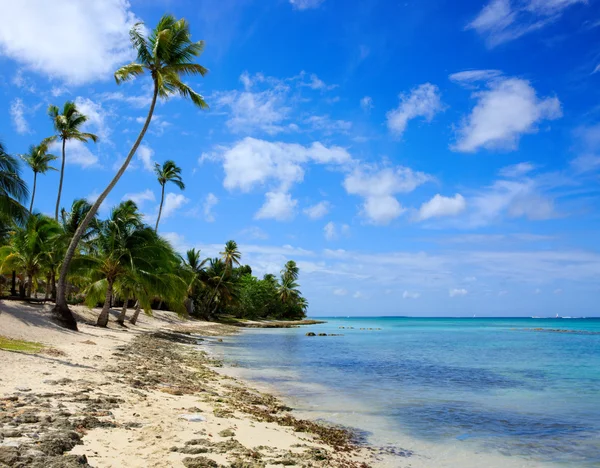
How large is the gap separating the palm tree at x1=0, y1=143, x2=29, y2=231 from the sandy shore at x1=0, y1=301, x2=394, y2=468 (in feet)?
21.4

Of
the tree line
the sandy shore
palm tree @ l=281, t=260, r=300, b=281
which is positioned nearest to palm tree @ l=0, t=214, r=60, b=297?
the tree line

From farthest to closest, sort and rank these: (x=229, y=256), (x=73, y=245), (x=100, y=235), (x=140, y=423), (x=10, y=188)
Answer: (x=229, y=256) < (x=100, y=235) < (x=73, y=245) < (x=10, y=188) < (x=140, y=423)

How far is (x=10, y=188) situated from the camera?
1723cm

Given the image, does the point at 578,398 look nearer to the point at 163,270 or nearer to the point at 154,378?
the point at 154,378

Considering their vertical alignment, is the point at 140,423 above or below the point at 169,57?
below

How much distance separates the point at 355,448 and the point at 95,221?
26.6m

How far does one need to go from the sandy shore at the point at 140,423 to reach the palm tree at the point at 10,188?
21.4 feet

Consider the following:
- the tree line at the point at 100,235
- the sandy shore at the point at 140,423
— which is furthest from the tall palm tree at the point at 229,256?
the sandy shore at the point at 140,423

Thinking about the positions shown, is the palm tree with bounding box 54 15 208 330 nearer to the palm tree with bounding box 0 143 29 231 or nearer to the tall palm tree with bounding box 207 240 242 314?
the palm tree with bounding box 0 143 29 231

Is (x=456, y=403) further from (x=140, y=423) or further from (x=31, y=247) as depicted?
(x=31, y=247)

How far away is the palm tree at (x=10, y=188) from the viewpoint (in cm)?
1705

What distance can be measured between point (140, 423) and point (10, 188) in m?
14.1

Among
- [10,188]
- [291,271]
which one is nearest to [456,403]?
[10,188]

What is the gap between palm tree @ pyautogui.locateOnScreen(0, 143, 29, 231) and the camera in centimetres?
1705
